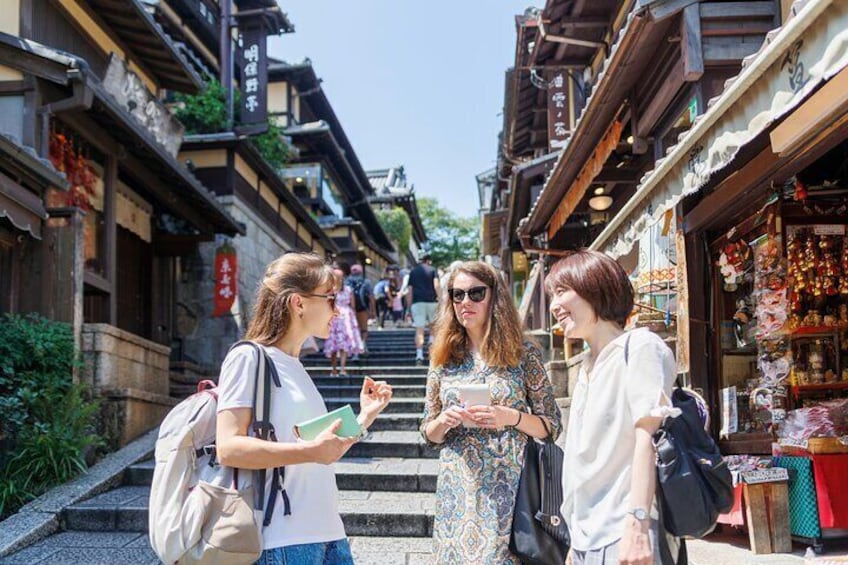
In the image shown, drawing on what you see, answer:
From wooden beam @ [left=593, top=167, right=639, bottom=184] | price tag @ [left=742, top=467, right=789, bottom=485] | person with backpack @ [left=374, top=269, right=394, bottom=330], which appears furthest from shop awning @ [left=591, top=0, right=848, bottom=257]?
person with backpack @ [left=374, top=269, right=394, bottom=330]

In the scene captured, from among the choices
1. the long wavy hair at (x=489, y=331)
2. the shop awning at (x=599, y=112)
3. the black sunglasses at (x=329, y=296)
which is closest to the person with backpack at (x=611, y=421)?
the long wavy hair at (x=489, y=331)

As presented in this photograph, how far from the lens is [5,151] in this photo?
275 inches

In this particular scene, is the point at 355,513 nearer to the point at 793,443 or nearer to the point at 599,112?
the point at 793,443

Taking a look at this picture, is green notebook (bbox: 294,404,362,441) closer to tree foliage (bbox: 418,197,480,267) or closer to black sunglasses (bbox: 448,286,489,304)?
black sunglasses (bbox: 448,286,489,304)

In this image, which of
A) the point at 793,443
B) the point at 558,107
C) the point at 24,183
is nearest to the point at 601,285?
the point at 793,443

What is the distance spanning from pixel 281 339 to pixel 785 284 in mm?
4371

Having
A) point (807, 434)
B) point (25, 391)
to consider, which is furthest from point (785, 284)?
point (25, 391)

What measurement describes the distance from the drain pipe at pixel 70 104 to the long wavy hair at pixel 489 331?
21.1 feet

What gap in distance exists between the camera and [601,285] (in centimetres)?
250

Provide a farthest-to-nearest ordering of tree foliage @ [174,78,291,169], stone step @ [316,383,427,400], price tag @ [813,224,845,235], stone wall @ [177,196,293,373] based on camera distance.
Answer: tree foliage @ [174,78,291,169] < stone wall @ [177,196,293,373] < stone step @ [316,383,427,400] < price tag @ [813,224,845,235]

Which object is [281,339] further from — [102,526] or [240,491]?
[102,526]

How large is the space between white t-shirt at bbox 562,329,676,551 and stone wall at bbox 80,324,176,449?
6.57 m

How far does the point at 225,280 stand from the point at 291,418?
39.5 feet

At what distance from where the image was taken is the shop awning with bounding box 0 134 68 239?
6.93 meters
